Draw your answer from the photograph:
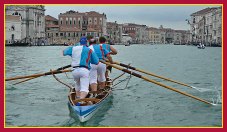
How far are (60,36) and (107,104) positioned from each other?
81.5 m

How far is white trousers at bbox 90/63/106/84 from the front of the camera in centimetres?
838

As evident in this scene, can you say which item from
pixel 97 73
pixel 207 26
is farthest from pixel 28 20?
pixel 97 73

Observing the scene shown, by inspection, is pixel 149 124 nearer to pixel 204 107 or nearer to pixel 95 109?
pixel 95 109

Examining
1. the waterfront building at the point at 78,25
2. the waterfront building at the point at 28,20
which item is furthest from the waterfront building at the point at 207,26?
the waterfront building at the point at 28,20

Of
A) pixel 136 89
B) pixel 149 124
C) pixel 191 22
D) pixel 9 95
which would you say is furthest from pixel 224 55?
pixel 191 22

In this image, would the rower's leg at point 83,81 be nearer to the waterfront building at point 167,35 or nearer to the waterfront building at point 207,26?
the waterfront building at point 207,26

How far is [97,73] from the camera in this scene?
8914 millimetres

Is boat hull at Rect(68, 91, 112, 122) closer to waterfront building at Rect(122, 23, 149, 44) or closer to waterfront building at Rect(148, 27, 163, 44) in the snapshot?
waterfront building at Rect(122, 23, 149, 44)

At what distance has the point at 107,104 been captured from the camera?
843 cm

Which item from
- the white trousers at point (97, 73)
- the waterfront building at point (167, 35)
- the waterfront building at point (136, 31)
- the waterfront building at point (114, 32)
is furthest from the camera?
the waterfront building at point (167, 35)

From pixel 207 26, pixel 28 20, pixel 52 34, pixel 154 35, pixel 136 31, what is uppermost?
pixel 136 31

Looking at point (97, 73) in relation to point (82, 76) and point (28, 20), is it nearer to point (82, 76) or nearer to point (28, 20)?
point (82, 76)

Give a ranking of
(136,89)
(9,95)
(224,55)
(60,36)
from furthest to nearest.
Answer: (60,36), (136,89), (9,95), (224,55)

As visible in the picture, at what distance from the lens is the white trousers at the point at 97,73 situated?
838 cm
